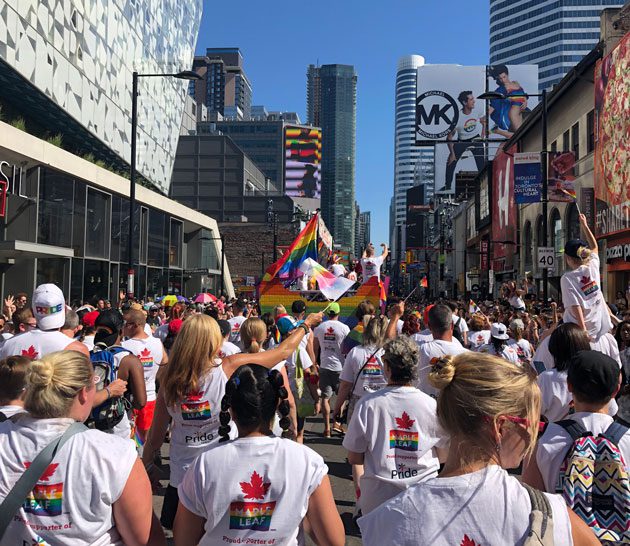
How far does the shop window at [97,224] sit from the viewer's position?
29.9m

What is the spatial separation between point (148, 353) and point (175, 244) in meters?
40.4

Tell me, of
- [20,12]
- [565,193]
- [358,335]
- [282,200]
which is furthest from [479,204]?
[358,335]

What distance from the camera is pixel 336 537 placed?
2.71 metres

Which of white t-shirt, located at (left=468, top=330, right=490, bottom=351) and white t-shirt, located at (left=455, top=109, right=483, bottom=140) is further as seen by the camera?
white t-shirt, located at (left=455, top=109, right=483, bottom=140)

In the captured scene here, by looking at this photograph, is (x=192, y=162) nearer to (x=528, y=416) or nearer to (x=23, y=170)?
(x=23, y=170)

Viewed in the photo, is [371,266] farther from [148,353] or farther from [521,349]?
[148,353]

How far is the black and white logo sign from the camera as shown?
254ft

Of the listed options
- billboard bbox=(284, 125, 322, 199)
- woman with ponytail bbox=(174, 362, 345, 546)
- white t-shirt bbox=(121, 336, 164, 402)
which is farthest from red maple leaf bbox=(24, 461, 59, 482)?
billboard bbox=(284, 125, 322, 199)

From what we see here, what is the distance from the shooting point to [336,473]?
7.48 meters

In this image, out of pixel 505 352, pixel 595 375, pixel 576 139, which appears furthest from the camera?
pixel 576 139

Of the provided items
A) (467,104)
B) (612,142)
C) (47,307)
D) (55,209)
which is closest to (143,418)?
(47,307)

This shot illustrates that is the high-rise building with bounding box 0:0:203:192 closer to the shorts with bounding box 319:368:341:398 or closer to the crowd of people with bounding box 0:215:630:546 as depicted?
the shorts with bounding box 319:368:341:398

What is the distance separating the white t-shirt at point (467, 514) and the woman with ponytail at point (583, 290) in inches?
180

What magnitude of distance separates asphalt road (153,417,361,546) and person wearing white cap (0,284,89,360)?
1923mm
